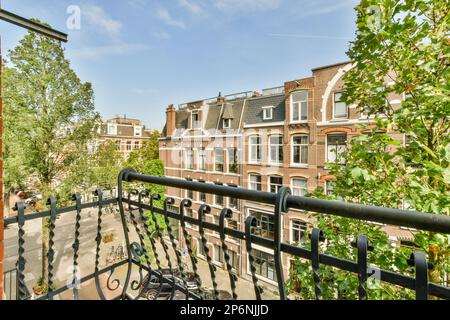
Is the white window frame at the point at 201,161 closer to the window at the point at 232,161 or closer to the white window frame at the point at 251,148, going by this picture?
the window at the point at 232,161

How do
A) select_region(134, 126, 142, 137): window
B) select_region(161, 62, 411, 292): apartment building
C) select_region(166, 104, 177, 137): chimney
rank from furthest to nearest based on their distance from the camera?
select_region(134, 126, 142, 137): window → select_region(166, 104, 177, 137): chimney → select_region(161, 62, 411, 292): apartment building

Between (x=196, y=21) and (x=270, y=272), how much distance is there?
1289 centimetres

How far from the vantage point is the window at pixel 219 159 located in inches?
625

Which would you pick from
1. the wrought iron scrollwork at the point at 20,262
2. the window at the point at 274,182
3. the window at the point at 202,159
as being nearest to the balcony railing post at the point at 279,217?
the wrought iron scrollwork at the point at 20,262

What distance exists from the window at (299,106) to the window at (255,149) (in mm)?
2561

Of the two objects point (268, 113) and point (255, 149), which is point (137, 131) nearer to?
point (255, 149)

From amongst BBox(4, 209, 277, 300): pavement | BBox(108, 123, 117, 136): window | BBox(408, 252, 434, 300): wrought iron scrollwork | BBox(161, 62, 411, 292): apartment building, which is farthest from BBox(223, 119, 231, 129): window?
BBox(108, 123, 117, 136): window

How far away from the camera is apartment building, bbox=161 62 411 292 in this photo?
37.9ft

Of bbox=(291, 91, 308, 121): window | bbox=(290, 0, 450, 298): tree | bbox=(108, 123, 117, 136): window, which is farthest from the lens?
bbox=(108, 123, 117, 136): window

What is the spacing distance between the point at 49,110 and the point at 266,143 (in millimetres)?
10505

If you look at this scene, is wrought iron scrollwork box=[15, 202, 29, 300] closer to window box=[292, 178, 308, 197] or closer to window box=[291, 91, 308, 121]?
window box=[292, 178, 308, 197]

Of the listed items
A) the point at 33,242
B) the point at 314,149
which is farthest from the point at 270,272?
the point at 33,242

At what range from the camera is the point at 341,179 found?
392 cm

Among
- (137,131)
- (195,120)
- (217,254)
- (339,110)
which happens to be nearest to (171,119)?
(195,120)
